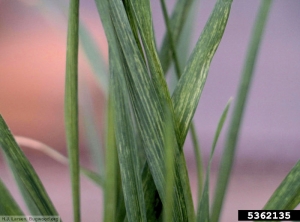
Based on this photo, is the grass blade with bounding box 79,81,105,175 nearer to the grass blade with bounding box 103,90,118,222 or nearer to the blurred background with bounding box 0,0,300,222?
the grass blade with bounding box 103,90,118,222

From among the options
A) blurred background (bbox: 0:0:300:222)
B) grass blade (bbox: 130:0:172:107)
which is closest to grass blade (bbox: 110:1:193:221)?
grass blade (bbox: 130:0:172:107)

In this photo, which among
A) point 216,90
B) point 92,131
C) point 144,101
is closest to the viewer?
point 144,101

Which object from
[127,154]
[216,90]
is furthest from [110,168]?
[216,90]

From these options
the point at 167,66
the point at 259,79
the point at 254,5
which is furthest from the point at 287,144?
the point at 167,66

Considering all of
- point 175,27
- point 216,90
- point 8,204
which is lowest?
point 8,204

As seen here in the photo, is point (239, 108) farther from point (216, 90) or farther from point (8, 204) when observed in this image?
point (216, 90)

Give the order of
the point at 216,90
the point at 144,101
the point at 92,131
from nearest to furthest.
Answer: the point at 144,101
the point at 92,131
the point at 216,90

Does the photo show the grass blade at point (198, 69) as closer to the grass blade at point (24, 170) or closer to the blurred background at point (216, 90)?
the grass blade at point (24, 170)
